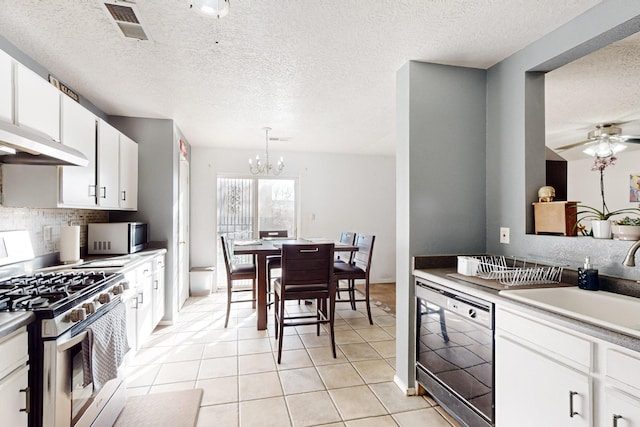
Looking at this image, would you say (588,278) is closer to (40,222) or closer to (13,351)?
(13,351)

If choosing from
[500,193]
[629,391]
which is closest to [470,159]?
[500,193]

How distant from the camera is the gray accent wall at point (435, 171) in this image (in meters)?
2.28

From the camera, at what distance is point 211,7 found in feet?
5.24

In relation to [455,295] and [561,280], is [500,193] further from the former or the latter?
[455,295]

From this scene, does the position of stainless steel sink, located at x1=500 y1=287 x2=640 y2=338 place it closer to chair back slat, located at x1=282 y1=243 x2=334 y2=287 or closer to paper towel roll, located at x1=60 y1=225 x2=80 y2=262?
chair back slat, located at x1=282 y1=243 x2=334 y2=287

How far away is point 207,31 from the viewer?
1.90m

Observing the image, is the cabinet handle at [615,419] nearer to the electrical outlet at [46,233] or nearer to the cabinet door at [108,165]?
the cabinet door at [108,165]

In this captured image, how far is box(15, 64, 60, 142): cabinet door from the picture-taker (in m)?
1.75

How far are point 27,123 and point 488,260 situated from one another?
118 inches

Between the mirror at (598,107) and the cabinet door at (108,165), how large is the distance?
11.9 ft

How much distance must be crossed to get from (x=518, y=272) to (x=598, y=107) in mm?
2494

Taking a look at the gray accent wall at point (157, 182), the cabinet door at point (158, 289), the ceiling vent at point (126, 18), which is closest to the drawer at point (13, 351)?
the ceiling vent at point (126, 18)

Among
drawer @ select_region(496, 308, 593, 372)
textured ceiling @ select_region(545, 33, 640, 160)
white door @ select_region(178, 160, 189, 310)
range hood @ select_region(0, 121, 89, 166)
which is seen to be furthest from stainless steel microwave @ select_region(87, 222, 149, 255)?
textured ceiling @ select_region(545, 33, 640, 160)

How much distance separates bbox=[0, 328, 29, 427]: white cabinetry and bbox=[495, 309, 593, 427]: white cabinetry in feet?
6.68
